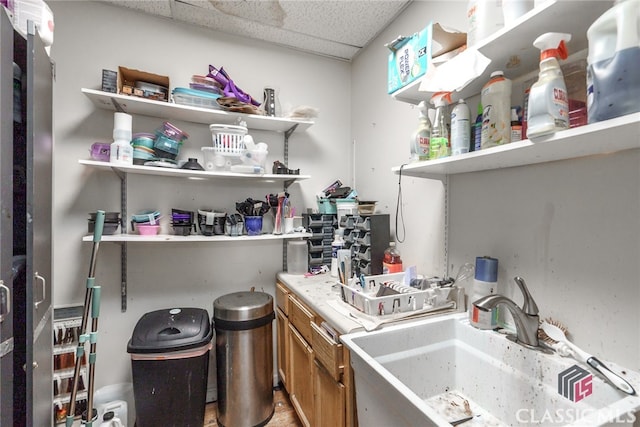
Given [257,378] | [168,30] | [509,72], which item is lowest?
[257,378]

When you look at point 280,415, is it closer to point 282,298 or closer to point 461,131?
point 282,298

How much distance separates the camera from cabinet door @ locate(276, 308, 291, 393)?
6.35ft

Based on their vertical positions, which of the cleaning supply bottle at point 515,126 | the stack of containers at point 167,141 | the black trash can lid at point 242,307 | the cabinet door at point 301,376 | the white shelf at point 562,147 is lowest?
the cabinet door at point 301,376

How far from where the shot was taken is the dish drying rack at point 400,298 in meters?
1.22

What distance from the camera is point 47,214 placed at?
3.58ft

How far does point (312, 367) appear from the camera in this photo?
148cm

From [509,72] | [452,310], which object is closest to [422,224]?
[452,310]

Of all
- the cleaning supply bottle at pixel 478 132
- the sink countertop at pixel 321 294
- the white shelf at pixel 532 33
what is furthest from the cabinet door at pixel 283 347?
the white shelf at pixel 532 33

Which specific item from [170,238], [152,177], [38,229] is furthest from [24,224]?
[152,177]

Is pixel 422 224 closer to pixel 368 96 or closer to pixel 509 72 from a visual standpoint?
pixel 509 72

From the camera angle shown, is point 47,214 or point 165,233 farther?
point 165,233

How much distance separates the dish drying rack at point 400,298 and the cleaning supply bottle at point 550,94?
0.79 meters

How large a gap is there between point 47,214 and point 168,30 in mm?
1511

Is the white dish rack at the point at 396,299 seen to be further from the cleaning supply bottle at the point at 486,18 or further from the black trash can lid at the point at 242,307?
the cleaning supply bottle at the point at 486,18
